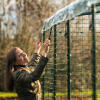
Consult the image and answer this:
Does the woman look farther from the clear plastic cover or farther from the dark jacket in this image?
the clear plastic cover

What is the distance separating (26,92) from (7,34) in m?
11.2

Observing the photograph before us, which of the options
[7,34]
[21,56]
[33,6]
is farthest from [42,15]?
[21,56]

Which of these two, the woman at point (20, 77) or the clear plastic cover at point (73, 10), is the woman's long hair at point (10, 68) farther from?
the clear plastic cover at point (73, 10)

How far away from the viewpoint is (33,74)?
13.2 feet

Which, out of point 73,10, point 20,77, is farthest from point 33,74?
point 73,10

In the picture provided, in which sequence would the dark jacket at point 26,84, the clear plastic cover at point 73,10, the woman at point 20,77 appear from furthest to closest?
Result: the woman at point 20,77
the dark jacket at point 26,84
the clear plastic cover at point 73,10

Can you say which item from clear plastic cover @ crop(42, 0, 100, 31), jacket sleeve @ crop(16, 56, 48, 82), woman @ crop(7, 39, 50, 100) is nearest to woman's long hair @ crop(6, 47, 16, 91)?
woman @ crop(7, 39, 50, 100)

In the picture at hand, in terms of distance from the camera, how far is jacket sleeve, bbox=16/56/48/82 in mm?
3979

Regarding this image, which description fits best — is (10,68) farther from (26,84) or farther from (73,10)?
(73,10)

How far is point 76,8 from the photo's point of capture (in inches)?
159

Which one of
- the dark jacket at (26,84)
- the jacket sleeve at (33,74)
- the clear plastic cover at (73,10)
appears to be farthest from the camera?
the dark jacket at (26,84)

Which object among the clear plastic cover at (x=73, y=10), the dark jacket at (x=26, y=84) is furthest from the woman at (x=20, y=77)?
the clear plastic cover at (x=73, y=10)

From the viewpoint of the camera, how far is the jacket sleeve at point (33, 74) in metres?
3.98

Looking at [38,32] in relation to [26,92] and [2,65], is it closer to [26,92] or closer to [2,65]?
[2,65]
